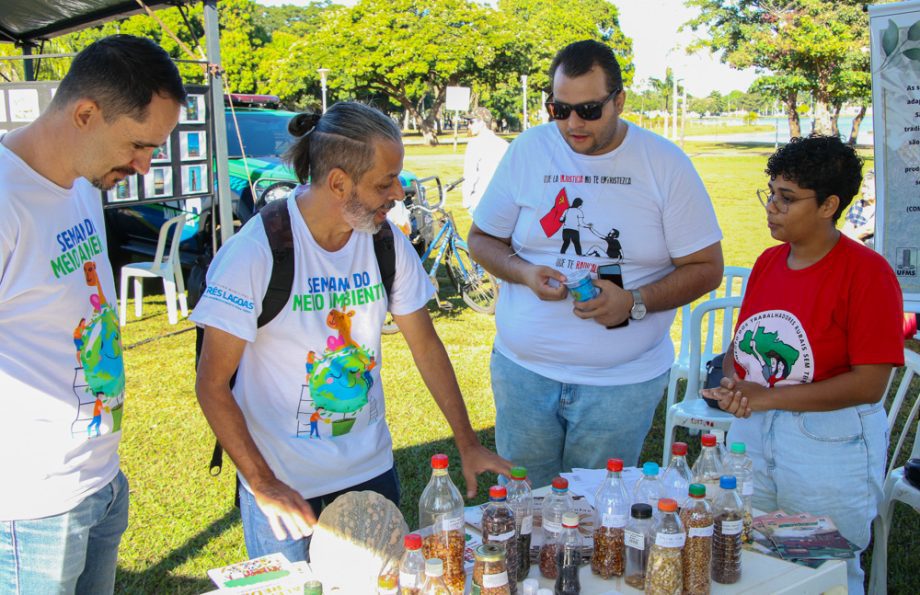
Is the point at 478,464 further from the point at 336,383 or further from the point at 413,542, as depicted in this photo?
the point at 413,542

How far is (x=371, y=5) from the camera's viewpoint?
1732 inches

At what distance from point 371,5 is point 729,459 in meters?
45.2

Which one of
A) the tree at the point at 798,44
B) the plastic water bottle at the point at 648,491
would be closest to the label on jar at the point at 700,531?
A: the plastic water bottle at the point at 648,491

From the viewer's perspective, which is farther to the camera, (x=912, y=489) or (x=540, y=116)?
(x=540, y=116)

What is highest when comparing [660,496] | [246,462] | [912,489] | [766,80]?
[766,80]

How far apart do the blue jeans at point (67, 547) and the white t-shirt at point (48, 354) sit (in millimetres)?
35

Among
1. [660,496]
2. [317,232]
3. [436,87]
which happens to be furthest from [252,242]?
[436,87]

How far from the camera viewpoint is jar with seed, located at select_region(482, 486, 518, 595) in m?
1.86

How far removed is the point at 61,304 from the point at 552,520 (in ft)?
4.17

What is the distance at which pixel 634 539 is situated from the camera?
192cm

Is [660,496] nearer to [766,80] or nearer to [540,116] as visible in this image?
[766,80]

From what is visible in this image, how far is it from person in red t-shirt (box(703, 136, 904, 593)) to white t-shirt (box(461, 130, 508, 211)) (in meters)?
6.85

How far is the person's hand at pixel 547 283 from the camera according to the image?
2.68 meters

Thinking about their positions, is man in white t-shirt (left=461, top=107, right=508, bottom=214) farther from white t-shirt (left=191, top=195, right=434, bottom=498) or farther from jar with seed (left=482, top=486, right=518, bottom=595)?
jar with seed (left=482, top=486, right=518, bottom=595)
